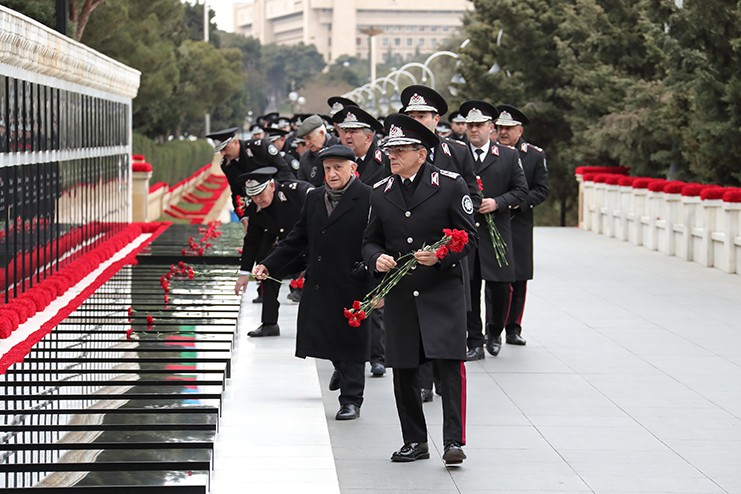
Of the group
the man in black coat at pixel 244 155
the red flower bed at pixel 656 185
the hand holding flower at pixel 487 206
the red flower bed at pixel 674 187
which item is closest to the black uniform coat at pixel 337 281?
the hand holding flower at pixel 487 206

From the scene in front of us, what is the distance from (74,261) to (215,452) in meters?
8.23

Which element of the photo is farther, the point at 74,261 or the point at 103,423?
the point at 74,261

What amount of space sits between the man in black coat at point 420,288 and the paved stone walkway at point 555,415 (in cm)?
34

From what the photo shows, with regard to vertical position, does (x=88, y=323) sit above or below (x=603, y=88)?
below

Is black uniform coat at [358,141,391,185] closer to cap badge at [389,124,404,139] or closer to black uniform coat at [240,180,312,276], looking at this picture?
black uniform coat at [240,180,312,276]

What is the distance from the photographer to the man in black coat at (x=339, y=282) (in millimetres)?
9445

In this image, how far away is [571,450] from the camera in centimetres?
847

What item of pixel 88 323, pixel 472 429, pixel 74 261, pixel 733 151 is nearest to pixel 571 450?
pixel 472 429

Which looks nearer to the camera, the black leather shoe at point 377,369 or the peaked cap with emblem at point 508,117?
the black leather shoe at point 377,369

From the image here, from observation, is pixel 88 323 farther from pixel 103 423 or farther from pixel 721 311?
pixel 721 311

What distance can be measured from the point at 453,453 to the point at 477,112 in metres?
4.45

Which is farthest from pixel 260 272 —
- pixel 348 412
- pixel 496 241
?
pixel 496 241

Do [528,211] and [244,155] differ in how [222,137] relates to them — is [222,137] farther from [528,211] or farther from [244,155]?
[528,211]

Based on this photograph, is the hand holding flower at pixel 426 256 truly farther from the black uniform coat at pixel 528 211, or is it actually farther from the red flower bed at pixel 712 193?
the red flower bed at pixel 712 193
